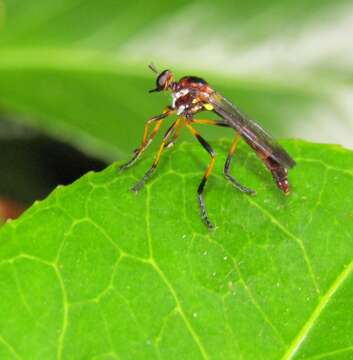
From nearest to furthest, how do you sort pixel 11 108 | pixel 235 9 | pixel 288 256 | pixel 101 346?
pixel 101 346, pixel 288 256, pixel 11 108, pixel 235 9

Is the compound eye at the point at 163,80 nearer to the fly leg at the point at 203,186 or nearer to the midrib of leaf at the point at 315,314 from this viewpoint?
the fly leg at the point at 203,186

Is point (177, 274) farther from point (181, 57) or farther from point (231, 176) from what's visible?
point (181, 57)

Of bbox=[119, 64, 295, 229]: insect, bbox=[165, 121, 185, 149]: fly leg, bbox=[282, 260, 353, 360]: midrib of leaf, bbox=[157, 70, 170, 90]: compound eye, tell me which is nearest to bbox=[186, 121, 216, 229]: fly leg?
bbox=[119, 64, 295, 229]: insect

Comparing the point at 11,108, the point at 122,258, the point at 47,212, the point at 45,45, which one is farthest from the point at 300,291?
the point at 45,45

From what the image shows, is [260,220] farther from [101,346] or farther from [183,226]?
[101,346]

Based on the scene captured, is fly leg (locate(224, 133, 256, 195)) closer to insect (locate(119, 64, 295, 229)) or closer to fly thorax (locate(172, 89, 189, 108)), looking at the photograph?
insect (locate(119, 64, 295, 229))

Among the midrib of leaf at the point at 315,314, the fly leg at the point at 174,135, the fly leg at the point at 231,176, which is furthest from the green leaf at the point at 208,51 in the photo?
the midrib of leaf at the point at 315,314
